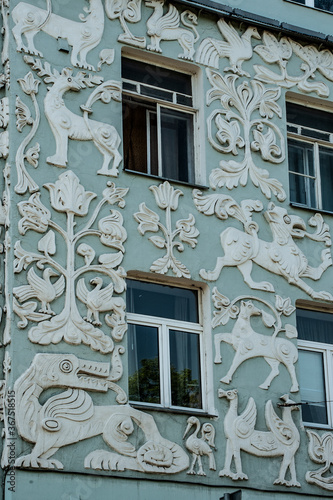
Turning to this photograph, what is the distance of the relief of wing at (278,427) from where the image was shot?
18.0 m

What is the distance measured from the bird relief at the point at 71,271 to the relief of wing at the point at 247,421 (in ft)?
7.10

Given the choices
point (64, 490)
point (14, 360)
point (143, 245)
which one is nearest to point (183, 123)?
point (143, 245)

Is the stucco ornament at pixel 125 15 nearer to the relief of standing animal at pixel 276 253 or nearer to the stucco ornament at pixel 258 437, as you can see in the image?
the relief of standing animal at pixel 276 253

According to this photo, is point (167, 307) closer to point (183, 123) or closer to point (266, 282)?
point (266, 282)

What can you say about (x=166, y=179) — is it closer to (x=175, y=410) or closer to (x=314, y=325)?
(x=314, y=325)

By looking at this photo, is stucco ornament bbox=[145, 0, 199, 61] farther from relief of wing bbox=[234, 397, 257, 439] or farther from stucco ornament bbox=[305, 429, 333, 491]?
stucco ornament bbox=[305, 429, 333, 491]

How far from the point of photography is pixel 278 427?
59.5 ft

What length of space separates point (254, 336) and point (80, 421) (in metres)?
3.38

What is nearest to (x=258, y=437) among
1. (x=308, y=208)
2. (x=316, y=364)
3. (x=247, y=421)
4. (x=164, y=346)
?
(x=247, y=421)

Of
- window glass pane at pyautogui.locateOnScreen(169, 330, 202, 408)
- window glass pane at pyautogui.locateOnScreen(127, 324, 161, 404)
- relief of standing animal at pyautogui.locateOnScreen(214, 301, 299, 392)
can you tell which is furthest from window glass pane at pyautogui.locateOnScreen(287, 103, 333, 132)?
window glass pane at pyautogui.locateOnScreen(127, 324, 161, 404)

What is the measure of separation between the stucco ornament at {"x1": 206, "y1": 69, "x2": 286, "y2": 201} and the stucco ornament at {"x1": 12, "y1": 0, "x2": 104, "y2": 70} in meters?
2.10

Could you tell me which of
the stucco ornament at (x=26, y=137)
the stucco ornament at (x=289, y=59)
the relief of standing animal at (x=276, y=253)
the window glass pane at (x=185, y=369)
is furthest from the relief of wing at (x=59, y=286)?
the stucco ornament at (x=289, y=59)

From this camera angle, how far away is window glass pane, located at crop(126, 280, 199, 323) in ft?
59.3

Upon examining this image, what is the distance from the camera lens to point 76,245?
17.5 meters
